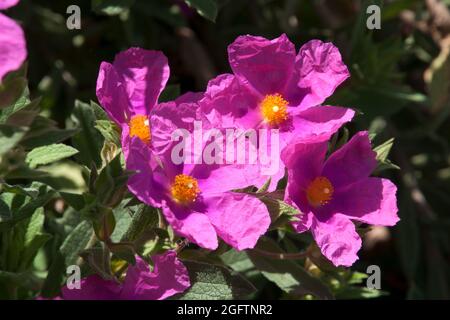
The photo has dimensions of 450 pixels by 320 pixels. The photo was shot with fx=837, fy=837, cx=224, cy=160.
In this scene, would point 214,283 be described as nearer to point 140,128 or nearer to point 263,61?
point 140,128

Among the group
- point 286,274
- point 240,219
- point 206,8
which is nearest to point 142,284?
point 240,219

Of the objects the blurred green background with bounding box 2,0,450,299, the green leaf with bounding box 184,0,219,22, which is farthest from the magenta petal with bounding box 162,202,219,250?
the blurred green background with bounding box 2,0,450,299

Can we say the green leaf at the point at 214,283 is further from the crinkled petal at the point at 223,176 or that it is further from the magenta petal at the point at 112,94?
the magenta petal at the point at 112,94

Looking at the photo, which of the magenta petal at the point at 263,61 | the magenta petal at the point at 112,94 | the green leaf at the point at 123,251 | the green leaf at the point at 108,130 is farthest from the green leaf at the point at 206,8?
the green leaf at the point at 123,251

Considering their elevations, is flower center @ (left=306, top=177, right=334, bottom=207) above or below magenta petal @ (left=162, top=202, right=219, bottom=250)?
below

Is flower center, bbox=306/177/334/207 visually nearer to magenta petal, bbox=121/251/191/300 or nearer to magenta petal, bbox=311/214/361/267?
magenta petal, bbox=311/214/361/267

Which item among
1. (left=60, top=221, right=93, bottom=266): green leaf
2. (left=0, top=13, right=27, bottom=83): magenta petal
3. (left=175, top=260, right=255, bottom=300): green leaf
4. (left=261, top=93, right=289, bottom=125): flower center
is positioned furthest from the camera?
(left=60, top=221, right=93, bottom=266): green leaf
